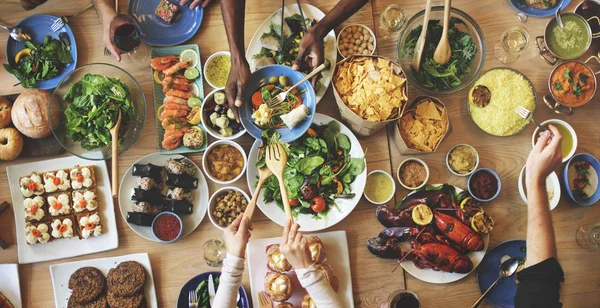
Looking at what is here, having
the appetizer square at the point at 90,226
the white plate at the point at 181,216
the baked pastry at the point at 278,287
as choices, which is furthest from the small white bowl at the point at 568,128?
the appetizer square at the point at 90,226

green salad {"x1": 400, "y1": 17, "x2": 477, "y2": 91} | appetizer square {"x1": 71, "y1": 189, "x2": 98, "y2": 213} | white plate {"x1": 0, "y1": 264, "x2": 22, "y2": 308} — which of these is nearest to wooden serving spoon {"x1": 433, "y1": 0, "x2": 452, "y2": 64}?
green salad {"x1": 400, "y1": 17, "x2": 477, "y2": 91}

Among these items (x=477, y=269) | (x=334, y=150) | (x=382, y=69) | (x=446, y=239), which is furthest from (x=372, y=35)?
(x=477, y=269)

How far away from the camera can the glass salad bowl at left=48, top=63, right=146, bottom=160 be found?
224cm

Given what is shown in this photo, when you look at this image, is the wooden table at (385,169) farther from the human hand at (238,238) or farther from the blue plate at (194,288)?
the human hand at (238,238)

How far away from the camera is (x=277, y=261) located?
2211mm

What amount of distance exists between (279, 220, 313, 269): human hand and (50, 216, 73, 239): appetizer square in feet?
3.99

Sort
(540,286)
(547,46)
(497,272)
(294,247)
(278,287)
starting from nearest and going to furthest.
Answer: (294,247), (540,286), (278,287), (497,272), (547,46)

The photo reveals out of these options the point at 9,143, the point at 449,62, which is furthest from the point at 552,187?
the point at 9,143

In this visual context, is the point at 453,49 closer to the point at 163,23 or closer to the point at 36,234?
the point at 163,23

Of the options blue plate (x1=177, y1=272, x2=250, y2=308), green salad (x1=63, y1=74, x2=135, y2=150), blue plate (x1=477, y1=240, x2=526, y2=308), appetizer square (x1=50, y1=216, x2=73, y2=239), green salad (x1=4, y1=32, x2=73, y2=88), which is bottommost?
blue plate (x1=477, y1=240, x2=526, y2=308)

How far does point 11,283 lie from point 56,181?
588 millimetres

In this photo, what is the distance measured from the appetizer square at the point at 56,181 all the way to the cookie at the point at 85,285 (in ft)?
1.50

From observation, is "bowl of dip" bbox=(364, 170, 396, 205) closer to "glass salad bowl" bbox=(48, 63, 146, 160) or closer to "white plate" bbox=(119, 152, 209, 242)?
"white plate" bbox=(119, 152, 209, 242)

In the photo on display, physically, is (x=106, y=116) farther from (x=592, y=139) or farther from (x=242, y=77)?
(x=592, y=139)
